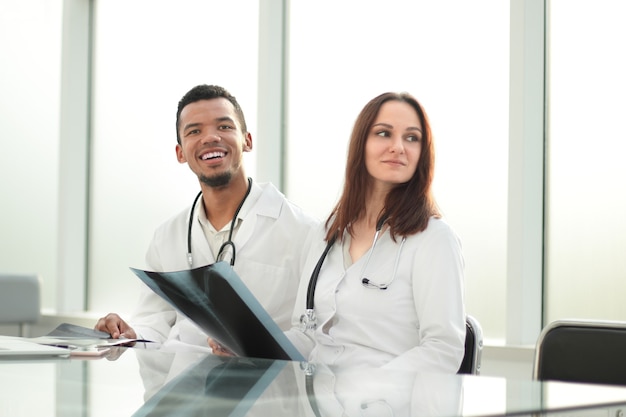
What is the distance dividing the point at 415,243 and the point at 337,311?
0.81ft

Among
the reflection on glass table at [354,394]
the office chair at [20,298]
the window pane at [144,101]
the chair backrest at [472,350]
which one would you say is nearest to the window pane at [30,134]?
the window pane at [144,101]

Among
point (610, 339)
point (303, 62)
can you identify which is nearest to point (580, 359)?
point (610, 339)

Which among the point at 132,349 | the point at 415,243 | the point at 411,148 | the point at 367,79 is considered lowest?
the point at 132,349

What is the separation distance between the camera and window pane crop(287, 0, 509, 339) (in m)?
3.91

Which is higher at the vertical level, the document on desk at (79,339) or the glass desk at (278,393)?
the glass desk at (278,393)

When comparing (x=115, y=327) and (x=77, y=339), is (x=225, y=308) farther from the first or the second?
(x=115, y=327)

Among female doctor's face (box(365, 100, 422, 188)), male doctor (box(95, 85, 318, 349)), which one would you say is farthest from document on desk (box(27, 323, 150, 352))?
female doctor's face (box(365, 100, 422, 188))

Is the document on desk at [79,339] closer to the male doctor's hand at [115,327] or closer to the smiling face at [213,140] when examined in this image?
the male doctor's hand at [115,327]

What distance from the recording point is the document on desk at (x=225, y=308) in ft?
5.88

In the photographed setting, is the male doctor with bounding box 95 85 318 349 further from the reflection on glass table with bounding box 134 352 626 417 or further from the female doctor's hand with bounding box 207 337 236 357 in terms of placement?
the reflection on glass table with bounding box 134 352 626 417

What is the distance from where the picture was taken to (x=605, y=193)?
11.7 feet

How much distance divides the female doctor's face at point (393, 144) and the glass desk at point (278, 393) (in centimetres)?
91

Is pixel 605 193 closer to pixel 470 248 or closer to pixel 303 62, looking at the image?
pixel 470 248

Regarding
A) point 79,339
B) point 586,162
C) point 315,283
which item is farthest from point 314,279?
point 586,162
